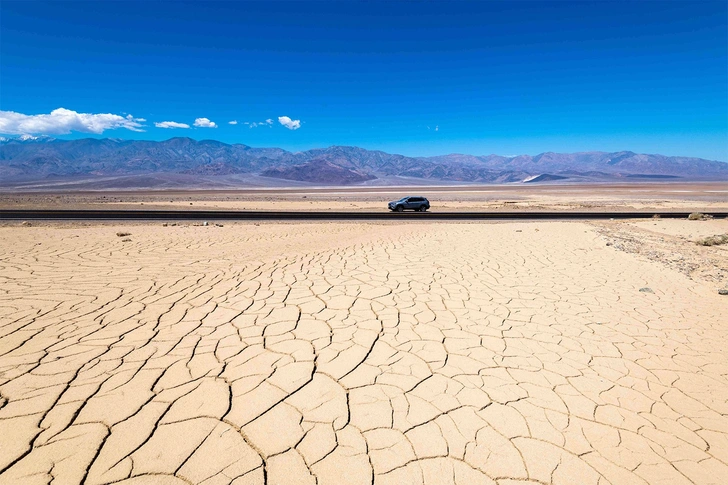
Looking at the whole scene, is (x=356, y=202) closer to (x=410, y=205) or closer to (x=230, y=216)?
(x=410, y=205)

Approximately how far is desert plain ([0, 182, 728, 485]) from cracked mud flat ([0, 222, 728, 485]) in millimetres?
18

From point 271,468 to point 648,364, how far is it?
13.2 ft

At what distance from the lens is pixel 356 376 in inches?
128

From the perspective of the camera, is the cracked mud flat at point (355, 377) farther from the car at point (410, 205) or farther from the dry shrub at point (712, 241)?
the car at point (410, 205)

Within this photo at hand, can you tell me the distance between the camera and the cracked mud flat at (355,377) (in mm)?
2314

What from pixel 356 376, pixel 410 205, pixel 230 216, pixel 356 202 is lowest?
pixel 356 376

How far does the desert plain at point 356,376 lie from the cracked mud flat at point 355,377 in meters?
0.02

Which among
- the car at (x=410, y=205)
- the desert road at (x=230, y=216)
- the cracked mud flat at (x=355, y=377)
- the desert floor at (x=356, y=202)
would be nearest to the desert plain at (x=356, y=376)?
the cracked mud flat at (x=355, y=377)

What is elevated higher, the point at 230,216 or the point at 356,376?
the point at 230,216

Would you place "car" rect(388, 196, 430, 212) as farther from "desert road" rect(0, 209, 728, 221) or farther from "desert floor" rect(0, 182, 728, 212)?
"desert road" rect(0, 209, 728, 221)

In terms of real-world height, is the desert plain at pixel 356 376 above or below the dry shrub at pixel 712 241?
below

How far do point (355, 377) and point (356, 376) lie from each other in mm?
22

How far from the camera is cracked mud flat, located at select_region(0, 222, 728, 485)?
2.31 metres

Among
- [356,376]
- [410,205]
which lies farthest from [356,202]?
[356,376]
